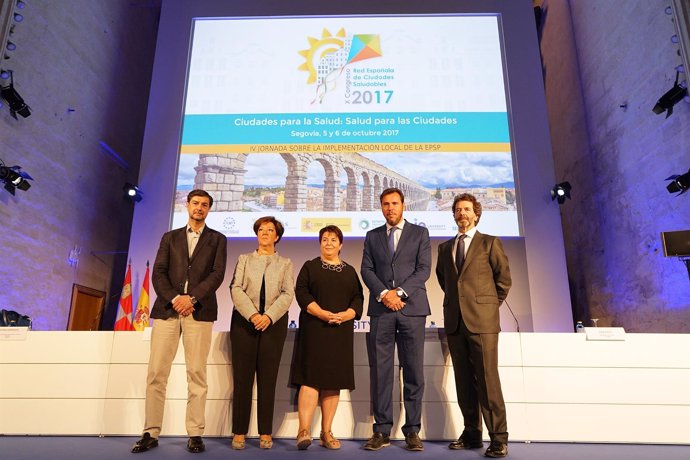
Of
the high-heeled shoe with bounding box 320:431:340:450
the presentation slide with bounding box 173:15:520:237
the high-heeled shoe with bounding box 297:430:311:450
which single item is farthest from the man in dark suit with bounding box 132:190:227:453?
the presentation slide with bounding box 173:15:520:237

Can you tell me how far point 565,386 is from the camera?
2879mm

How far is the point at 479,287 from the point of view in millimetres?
2654

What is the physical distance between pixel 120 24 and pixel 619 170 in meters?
7.69

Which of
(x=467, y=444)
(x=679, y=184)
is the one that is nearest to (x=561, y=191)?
(x=679, y=184)

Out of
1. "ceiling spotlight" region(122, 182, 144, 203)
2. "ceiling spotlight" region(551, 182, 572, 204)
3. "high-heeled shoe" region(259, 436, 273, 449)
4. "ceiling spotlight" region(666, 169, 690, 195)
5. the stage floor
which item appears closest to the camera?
the stage floor

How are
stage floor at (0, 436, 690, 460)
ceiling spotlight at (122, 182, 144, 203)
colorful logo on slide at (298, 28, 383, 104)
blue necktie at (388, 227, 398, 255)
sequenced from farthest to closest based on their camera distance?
colorful logo on slide at (298, 28, 383, 104) → ceiling spotlight at (122, 182, 144, 203) → blue necktie at (388, 227, 398, 255) → stage floor at (0, 436, 690, 460)

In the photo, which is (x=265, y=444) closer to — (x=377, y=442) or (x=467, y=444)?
(x=377, y=442)

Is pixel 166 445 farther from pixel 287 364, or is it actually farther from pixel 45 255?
pixel 45 255

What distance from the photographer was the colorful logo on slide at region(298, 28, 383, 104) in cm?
554

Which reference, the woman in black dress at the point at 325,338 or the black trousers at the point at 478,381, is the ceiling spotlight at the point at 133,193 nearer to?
the woman in black dress at the point at 325,338

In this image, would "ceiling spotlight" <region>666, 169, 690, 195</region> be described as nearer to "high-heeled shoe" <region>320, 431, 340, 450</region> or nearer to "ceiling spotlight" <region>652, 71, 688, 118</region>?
"ceiling spotlight" <region>652, 71, 688, 118</region>

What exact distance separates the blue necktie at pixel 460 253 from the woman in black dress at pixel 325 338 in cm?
61

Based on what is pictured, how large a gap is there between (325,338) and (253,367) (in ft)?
1.46

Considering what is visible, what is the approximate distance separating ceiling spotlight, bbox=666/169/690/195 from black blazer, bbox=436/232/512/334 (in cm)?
316
